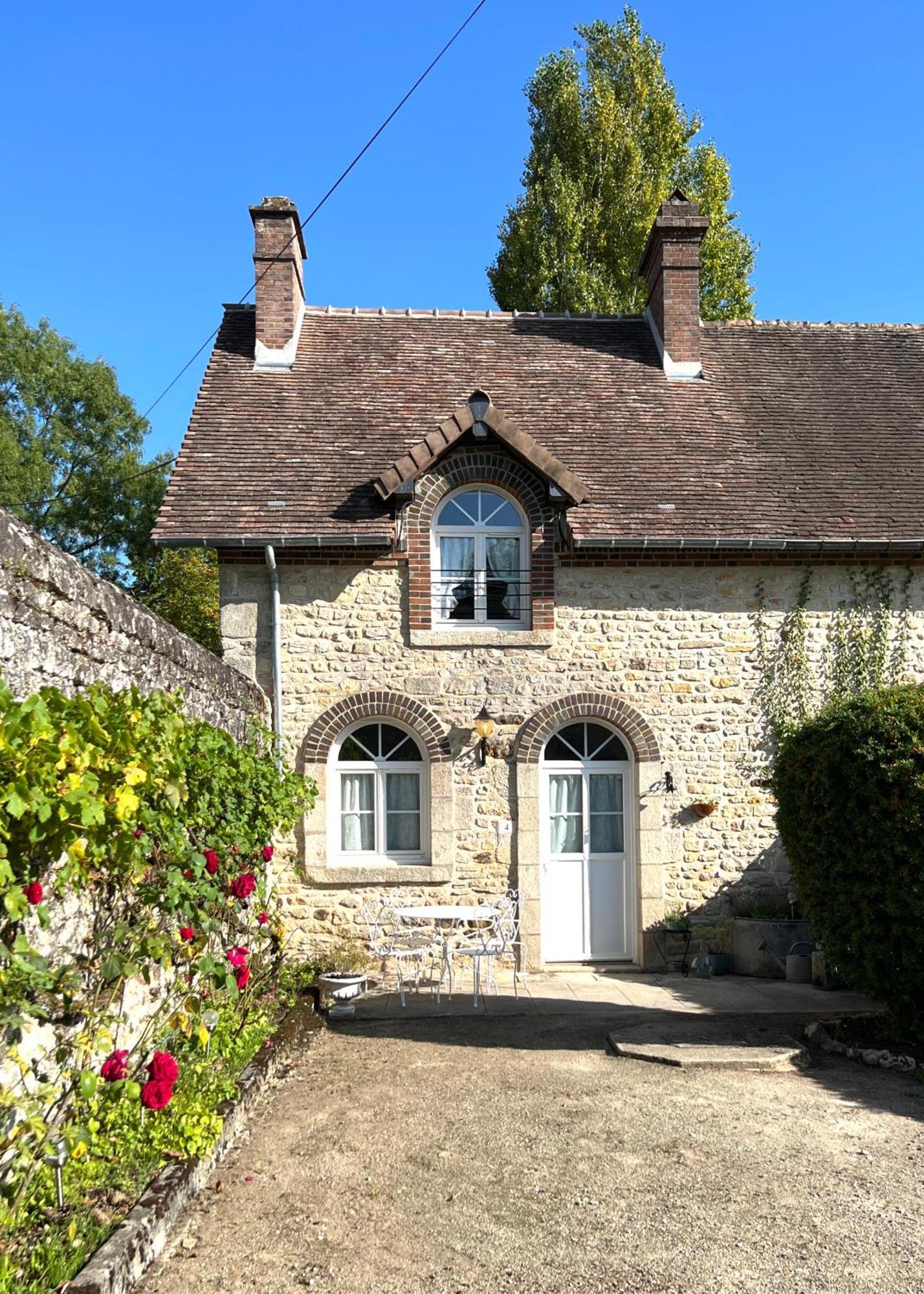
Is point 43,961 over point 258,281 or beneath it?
beneath

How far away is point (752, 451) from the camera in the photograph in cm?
1091

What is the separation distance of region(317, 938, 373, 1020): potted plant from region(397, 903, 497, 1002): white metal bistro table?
0.55 metres

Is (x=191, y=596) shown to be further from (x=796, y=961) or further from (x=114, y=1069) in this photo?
(x=114, y=1069)

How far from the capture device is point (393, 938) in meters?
8.74

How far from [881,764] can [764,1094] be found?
83.5 inches

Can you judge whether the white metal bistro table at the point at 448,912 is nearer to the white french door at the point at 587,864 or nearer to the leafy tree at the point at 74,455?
the white french door at the point at 587,864

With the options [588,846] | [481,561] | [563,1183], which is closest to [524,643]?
[481,561]

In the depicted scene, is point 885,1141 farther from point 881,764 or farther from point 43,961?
point 43,961

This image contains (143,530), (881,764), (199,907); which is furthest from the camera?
(143,530)

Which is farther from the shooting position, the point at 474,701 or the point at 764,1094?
the point at 474,701

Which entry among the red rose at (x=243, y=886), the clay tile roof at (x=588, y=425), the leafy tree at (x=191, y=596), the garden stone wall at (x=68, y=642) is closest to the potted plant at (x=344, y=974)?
the red rose at (x=243, y=886)

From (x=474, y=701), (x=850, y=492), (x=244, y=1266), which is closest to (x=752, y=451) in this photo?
(x=850, y=492)

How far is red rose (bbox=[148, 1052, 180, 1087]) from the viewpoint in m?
3.63

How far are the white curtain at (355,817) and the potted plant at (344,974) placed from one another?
90 cm
